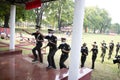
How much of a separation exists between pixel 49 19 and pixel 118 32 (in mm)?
37300

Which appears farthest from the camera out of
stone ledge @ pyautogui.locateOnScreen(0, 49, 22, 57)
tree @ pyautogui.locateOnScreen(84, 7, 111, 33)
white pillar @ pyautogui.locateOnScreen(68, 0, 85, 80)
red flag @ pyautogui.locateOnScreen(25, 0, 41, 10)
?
tree @ pyautogui.locateOnScreen(84, 7, 111, 33)

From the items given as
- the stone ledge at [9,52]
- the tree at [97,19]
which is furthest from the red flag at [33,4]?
the tree at [97,19]

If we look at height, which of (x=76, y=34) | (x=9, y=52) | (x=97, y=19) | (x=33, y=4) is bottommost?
(x=9, y=52)

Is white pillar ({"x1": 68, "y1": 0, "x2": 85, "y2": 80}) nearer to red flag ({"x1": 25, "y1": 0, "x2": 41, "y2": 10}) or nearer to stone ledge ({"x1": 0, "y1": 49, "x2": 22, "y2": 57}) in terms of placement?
red flag ({"x1": 25, "y1": 0, "x2": 41, "y2": 10})

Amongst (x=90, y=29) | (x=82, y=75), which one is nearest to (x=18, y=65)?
(x=82, y=75)

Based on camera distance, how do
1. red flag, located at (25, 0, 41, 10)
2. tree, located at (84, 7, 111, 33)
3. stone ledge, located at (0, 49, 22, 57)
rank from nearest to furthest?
1. red flag, located at (25, 0, 41, 10)
2. stone ledge, located at (0, 49, 22, 57)
3. tree, located at (84, 7, 111, 33)

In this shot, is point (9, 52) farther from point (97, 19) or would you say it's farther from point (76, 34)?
point (97, 19)

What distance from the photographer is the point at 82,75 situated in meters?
6.83

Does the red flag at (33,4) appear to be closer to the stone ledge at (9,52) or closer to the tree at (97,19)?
the stone ledge at (9,52)

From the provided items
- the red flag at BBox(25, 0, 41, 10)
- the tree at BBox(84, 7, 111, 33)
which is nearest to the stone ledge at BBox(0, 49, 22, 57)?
the red flag at BBox(25, 0, 41, 10)

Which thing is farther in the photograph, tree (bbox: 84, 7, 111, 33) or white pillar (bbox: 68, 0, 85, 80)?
tree (bbox: 84, 7, 111, 33)

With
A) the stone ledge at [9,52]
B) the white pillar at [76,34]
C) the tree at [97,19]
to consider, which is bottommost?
the stone ledge at [9,52]

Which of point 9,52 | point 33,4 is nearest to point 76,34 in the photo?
point 33,4

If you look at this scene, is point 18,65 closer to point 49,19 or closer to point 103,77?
point 103,77
